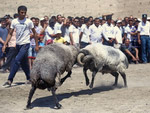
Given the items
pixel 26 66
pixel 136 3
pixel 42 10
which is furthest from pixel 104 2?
pixel 26 66

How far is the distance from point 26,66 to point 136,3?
850 inches

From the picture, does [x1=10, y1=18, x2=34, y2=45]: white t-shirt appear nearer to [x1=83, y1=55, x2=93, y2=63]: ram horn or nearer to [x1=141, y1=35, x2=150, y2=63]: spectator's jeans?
[x1=83, y1=55, x2=93, y2=63]: ram horn

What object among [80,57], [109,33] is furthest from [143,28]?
[80,57]

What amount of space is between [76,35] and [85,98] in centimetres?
666

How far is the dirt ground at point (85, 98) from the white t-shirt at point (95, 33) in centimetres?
378

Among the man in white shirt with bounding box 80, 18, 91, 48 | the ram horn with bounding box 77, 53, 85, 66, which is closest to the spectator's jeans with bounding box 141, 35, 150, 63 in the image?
the man in white shirt with bounding box 80, 18, 91, 48

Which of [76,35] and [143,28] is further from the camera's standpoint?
[143,28]

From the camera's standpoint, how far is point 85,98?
9117mm

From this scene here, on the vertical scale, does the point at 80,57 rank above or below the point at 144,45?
above

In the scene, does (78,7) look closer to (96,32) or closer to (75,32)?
(96,32)

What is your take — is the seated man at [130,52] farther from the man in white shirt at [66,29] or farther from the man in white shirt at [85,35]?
the man in white shirt at [66,29]

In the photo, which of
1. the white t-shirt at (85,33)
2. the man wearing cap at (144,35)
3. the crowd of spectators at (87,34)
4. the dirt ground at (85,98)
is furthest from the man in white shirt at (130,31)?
the dirt ground at (85,98)

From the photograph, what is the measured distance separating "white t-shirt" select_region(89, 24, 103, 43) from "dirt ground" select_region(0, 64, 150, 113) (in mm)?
3778

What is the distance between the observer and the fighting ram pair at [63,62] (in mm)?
8086
